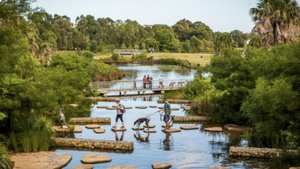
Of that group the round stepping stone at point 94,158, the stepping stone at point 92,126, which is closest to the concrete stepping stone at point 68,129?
the stepping stone at point 92,126

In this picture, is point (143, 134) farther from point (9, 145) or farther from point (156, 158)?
point (9, 145)

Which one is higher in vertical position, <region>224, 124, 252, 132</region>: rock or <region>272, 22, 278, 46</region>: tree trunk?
<region>272, 22, 278, 46</region>: tree trunk

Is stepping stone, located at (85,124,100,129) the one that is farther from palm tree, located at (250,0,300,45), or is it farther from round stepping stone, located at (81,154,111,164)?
palm tree, located at (250,0,300,45)

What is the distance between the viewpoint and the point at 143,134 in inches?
926

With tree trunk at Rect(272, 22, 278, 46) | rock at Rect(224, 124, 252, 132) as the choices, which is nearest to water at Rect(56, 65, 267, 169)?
rock at Rect(224, 124, 252, 132)

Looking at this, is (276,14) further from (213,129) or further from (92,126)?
(92,126)

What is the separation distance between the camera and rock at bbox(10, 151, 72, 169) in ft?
55.6

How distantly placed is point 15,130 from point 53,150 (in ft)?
6.27

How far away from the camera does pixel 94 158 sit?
59.1ft

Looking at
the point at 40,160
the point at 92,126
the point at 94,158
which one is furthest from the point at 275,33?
the point at 40,160

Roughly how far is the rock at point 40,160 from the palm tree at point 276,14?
31.8 m

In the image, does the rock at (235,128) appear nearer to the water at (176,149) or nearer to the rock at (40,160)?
the water at (176,149)

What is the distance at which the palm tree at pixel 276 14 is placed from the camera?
45219mm

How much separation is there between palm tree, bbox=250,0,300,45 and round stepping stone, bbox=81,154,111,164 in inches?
1218
